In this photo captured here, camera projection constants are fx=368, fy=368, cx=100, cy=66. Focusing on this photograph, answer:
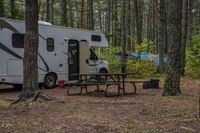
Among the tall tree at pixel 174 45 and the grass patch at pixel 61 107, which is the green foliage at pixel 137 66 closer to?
the tall tree at pixel 174 45

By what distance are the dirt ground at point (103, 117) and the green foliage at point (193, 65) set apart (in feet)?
32.3

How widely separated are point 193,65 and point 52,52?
26.2ft

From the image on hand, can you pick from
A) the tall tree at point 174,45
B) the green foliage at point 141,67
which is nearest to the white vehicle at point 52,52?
the green foliage at point 141,67

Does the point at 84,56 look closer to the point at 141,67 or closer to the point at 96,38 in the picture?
the point at 96,38

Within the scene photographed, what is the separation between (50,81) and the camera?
51.0 ft

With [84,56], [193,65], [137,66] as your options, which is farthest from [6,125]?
[137,66]

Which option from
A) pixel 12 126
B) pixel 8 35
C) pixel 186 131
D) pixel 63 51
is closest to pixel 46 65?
pixel 63 51

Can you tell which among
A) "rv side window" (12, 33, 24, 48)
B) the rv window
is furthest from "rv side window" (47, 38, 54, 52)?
the rv window

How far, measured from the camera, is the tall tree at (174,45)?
1054 cm

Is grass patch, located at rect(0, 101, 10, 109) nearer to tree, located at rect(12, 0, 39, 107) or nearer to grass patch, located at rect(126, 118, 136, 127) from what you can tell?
tree, located at rect(12, 0, 39, 107)

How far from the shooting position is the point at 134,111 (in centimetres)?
824

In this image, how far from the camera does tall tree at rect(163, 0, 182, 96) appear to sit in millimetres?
10539

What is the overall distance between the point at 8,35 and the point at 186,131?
9.21m

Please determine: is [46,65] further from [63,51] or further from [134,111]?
[134,111]
